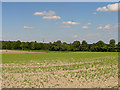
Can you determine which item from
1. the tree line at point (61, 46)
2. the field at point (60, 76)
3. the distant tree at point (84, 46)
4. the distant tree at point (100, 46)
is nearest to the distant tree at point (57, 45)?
the tree line at point (61, 46)

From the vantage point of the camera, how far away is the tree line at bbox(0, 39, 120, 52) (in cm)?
8638

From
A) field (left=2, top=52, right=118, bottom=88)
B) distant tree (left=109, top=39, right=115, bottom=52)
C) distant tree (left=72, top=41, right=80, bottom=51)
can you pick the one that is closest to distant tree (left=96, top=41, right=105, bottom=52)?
distant tree (left=109, top=39, right=115, bottom=52)

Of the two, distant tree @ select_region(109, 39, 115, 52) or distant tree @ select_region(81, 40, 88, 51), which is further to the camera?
distant tree @ select_region(81, 40, 88, 51)

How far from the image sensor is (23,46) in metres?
90.4

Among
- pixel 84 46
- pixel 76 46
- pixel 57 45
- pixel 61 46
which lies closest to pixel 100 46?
pixel 84 46

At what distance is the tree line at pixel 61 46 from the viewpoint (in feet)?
283

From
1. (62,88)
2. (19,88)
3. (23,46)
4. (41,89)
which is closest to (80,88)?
(62,88)

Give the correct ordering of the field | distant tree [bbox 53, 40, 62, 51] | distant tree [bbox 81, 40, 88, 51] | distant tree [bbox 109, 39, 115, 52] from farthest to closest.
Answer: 1. distant tree [bbox 81, 40, 88, 51]
2. distant tree [bbox 109, 39, 115, 52]
3. distant tree [bbox 53, 40, 62, 51]
4. the field

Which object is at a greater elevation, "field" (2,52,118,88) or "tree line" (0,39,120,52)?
"tree line" (0,39,120,52)

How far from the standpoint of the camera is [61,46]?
87.2 meters

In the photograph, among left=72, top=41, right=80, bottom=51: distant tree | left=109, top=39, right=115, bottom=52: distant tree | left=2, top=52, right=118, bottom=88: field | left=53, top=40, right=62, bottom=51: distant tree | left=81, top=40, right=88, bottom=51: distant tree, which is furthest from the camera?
left=81, top=40, right=88, bottom=51: distant tree

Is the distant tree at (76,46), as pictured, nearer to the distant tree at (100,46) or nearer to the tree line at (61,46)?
the tree line at (61,46)

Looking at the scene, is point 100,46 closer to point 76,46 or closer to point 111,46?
point 111,46

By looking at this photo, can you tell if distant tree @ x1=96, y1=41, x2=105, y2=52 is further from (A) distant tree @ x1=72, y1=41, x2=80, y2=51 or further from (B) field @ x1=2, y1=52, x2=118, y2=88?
(B) field @ x1=2, y1=52, x2=118, y2=88
